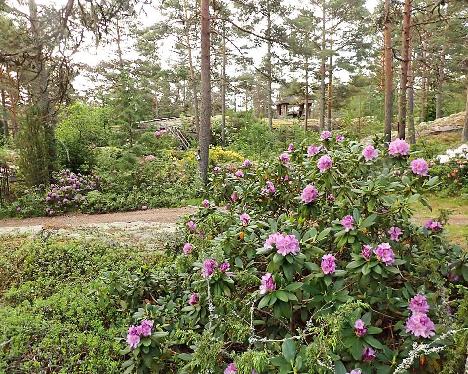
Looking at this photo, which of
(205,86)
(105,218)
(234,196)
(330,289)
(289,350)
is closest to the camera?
(289,350)

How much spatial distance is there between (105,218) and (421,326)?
6486 mm

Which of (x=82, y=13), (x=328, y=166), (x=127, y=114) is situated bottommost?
(x=328, y=166)

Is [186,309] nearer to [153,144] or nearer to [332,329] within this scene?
[332,329]

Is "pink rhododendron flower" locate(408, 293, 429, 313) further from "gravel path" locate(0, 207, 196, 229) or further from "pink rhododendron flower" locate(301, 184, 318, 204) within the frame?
"gravel path" locate(0, 207, 196, 229)

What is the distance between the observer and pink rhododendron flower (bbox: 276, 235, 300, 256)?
6.53ft

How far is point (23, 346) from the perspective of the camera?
3055 millimetres

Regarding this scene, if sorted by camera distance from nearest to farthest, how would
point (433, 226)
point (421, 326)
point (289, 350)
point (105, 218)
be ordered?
point (289, 350) → point (421, 326) → point (433, 226) → point (105, 218)

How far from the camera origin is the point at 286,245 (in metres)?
1.99

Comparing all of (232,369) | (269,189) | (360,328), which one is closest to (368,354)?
(360,328)

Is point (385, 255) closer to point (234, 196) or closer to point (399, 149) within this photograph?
point (399, 149)

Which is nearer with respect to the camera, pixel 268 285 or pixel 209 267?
pixel 268 285

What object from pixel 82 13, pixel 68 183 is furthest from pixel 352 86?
pixel 82 13

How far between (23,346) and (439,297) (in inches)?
114

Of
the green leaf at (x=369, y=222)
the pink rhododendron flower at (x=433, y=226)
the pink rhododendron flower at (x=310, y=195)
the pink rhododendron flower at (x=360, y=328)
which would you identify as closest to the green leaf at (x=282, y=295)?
the pink rhododendron flower at (x=360, y=328)
